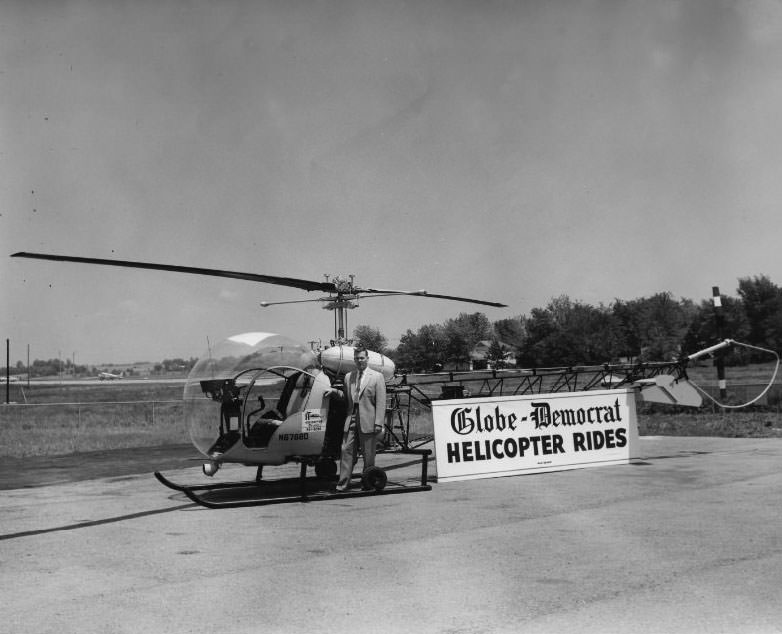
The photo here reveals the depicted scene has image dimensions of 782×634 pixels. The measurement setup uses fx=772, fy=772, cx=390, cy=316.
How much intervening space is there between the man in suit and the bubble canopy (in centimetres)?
120

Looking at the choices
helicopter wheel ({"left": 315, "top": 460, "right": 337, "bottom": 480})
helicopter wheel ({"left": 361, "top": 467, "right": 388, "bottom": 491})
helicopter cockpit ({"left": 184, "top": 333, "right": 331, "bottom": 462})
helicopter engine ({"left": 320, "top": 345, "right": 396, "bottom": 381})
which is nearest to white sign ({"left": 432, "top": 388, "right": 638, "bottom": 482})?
helicopter wheel ({"left": 361, "top": 467, "right": 388, "bottom": 491})

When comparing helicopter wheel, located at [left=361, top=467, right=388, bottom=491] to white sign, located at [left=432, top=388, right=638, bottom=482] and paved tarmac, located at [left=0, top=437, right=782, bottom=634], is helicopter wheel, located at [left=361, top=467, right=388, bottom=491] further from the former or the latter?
white sign, located at [left=432, top=388, right=638, bottom=482]

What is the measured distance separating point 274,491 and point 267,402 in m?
1.34

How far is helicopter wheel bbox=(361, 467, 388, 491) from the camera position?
10.2 meters

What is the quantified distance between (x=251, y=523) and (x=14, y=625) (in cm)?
360

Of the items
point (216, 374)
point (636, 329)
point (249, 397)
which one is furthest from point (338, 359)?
point (636, 329)

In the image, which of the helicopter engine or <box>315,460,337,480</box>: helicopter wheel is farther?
<box>315,460,337,480</box>: helicopter wheel

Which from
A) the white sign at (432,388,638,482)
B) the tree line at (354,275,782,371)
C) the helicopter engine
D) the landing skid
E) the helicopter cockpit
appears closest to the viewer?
the landing skid

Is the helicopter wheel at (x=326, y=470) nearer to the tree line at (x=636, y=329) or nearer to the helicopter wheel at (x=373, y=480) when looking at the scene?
the helicopter wheel at (x=373, y=480)

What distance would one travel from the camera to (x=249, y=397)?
33.6 ft

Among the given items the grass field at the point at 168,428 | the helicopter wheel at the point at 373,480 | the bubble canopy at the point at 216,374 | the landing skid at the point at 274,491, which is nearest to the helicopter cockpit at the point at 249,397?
the bubble canopy at the point at 216,374

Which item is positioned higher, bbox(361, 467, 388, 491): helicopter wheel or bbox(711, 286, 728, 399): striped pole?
bbox(711, 286, 728, 399): striped pole

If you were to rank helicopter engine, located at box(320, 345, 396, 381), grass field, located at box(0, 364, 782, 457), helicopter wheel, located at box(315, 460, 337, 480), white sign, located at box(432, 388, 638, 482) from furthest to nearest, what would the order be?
1. grass field, located at box(0, 364, 782, 457)
2. helicopter wheel, located at box(315, 460, 337, 480)
3. white sign, located at box(432, 388, 638, 482)
4. helicopter engine, located at box(320, 345, 396, 381)

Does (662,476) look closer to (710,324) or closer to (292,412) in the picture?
(292,412)
